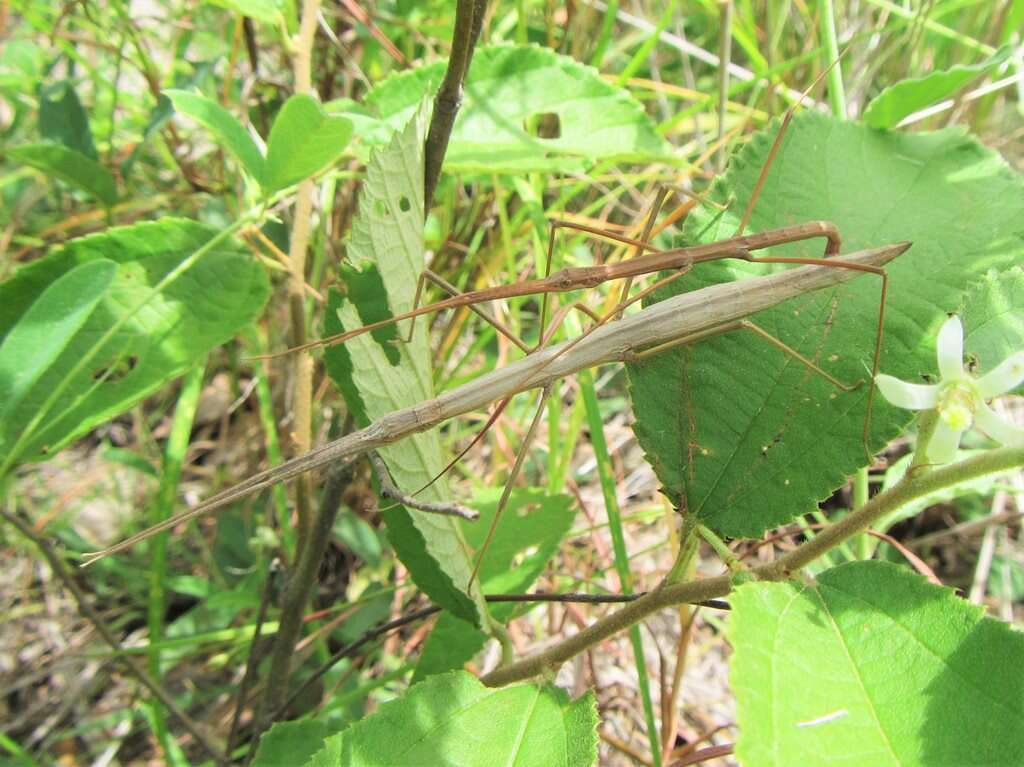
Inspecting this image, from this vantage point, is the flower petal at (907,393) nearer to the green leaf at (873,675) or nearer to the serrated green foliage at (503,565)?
the green leaf at (873,675)

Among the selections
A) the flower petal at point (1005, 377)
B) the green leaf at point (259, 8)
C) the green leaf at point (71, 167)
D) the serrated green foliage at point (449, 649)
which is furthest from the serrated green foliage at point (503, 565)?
the green leaf at point (71, 167)

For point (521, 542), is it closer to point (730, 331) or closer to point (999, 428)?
point (730, 331)

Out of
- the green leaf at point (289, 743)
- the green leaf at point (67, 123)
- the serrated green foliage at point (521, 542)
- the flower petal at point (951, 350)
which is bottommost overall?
the green leaf at point (289, 743)

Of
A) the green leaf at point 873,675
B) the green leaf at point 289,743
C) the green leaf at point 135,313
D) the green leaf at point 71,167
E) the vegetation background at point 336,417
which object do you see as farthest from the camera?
the vegetation background at point 336,417

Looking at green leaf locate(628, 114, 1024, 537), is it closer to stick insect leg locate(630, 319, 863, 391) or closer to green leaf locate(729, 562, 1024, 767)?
stick insect leg locate(630, 319, 863, 391)

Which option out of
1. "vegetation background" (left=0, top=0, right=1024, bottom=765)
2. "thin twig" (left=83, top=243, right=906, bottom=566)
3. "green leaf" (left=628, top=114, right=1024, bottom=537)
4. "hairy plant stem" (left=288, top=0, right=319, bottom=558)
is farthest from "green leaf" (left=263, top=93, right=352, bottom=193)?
"vegetation background" (left=0, top=0, right=1024, bottom=765)

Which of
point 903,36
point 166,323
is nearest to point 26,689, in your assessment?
point 166,323

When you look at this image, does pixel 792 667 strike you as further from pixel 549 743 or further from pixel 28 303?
pixel 28 303
